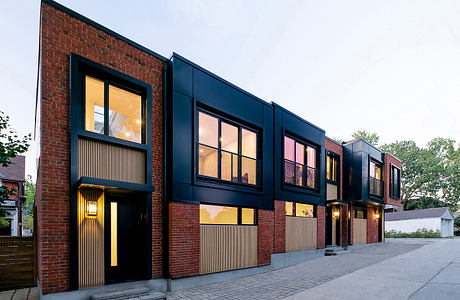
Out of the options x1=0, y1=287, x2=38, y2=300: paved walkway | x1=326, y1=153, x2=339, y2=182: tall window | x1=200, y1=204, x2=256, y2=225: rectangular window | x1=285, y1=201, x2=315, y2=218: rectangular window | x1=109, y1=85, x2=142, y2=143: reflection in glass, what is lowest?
x1=0, y1=287, x2=38, y2=300: paved walkway

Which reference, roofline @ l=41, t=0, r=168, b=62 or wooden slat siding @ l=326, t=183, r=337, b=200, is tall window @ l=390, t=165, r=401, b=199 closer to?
wooden slat siding @ l=326, t=183, r=337, b=200

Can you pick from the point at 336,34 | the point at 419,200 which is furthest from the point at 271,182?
the point at 419,200

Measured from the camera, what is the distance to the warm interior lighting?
6.58 metres

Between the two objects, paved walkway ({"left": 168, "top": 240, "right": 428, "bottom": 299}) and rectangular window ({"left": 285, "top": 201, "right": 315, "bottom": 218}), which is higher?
rectangular window ({"left": 285, "top": 201, "right": 315, "bottom": 218})

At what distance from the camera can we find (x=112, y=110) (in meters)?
7.03

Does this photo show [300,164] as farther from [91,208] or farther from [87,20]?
[87,20]

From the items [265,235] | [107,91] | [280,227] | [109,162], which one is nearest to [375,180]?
[280,227]

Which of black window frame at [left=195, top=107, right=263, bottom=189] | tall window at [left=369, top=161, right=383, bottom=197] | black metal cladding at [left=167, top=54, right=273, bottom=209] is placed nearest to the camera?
black metal cladding at [left=167, top=54, right=273, bottom=209]

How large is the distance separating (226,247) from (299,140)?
22.4 feet

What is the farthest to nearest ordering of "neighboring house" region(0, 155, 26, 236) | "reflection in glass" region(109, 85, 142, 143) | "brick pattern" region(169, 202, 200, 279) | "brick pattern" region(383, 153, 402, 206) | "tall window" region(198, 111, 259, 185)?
1. "neighboring house" region(0, 155, 26, 236)
2. "brick pattern" region(383, 153, 402, 206)
3. "tall window" region(198, 111, 259, 185)
4. "brick pattern" region(169, 202, 200, 279)
5. "reflection in glass" region(109, 85, 142, 143)

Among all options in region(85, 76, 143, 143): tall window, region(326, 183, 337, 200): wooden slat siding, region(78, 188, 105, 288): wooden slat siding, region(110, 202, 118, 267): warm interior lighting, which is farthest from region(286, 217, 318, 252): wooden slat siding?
region(78, 188, 105, 288): wooden slat siding

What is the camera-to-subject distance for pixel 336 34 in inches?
978

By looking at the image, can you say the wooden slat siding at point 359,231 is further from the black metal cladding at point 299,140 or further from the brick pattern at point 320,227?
the black metal cladding at point 299,140

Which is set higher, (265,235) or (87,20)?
(87,20)
